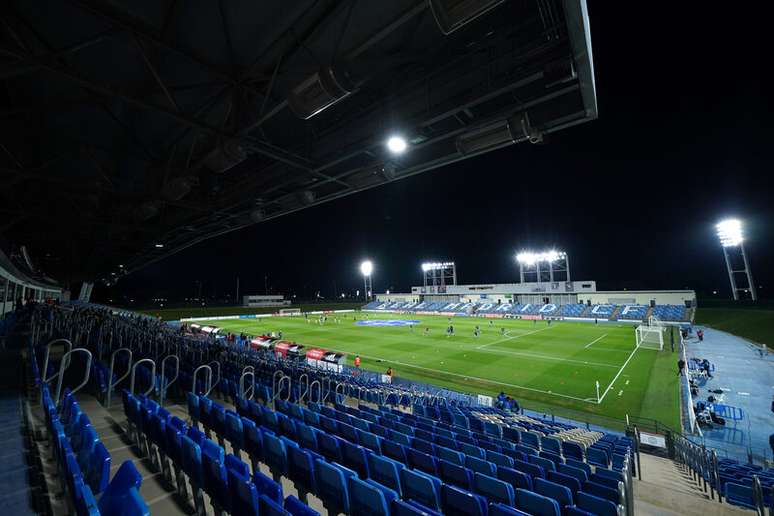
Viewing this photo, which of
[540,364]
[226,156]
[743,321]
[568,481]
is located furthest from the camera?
[743,321]

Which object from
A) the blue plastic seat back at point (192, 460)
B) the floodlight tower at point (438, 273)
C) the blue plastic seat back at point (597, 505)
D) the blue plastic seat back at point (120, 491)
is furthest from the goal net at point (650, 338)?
the floodlight tower at point (438, 273)

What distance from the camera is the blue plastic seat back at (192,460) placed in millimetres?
3385

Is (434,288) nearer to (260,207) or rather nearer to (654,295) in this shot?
(654,295)

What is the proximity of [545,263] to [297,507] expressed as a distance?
7793 cm

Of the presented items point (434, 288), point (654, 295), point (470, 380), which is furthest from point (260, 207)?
point (434, 288)

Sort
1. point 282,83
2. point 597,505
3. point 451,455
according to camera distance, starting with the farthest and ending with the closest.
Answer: point 282,83
point 451,455
point 597,505

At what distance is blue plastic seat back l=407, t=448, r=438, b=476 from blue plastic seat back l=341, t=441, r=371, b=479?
3.22 feet

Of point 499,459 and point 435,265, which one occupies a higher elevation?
point 435,265

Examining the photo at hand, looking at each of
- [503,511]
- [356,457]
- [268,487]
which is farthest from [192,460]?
[503,511]

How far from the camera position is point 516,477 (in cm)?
499

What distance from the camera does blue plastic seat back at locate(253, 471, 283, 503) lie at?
2828mm

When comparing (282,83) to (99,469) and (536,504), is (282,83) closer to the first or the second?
(99,469)

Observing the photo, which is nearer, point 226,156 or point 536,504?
point 536,504

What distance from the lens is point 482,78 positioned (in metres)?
5.16
